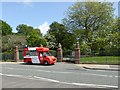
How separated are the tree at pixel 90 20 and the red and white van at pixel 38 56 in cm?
2091

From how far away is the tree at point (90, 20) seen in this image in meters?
55.4

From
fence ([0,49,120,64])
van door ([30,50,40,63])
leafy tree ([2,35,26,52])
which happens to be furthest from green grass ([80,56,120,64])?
leafy tree ([2,35,26,52])

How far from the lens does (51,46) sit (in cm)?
6906

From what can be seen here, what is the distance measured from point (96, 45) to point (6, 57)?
18731 millimetres

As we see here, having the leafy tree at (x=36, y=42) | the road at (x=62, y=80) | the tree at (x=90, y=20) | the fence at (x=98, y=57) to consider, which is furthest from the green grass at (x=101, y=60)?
the leafy tree at (x=36, y=42)

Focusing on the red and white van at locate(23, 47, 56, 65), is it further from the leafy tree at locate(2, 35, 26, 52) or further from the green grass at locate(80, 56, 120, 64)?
the leafy tree at locate(2, 35, 26, 52)

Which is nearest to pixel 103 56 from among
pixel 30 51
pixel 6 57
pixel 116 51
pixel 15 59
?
pixel 116 51

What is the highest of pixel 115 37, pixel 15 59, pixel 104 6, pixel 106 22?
pixel 104 6

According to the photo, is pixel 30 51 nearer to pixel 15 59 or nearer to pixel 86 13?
pixel 15 59

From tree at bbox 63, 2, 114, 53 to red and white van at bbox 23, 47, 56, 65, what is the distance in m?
20.9

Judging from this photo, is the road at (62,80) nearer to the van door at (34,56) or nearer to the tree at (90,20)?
the van door at (34,56)

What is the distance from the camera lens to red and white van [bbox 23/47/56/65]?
33612 mm

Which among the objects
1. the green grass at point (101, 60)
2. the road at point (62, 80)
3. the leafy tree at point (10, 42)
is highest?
the leafy tree at point (10, 42)

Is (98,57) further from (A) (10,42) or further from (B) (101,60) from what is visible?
(A) (10,42)
